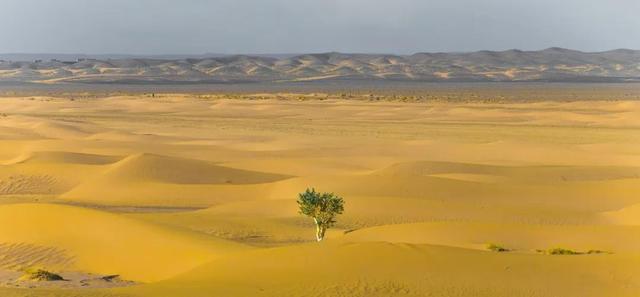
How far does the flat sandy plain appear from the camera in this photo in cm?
1179

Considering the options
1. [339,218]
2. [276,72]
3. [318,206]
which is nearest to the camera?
[318,206]

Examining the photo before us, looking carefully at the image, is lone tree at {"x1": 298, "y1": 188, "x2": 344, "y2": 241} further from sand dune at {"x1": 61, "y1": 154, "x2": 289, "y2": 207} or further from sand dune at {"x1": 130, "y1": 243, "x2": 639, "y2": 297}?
sand dune at {"x1": 61, "y1": 154, "x2": 289, "y2": 207}

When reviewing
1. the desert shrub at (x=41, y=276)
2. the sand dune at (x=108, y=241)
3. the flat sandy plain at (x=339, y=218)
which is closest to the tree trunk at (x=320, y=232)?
the flat sandy plain at (x=339, y=218)

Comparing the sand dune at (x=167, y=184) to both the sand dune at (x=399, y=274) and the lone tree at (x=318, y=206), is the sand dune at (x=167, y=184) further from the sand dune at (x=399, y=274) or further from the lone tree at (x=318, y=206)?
the sand dune at (x=399, y=274)

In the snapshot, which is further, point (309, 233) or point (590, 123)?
point (590, 123)

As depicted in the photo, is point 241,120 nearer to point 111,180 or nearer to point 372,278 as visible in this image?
point 111,180

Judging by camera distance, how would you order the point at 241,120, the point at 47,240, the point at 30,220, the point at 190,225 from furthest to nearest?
the point at 241,120
the point at 190,225
the point at 30,220
the point at 47,240

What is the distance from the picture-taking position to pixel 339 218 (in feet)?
66.3

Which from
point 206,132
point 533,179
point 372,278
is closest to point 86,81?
point 206,132

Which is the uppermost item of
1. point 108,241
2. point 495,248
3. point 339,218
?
point 495,248

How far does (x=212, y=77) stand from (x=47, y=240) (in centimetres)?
14305

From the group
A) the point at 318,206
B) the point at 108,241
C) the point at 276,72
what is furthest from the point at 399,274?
the point at 276,72

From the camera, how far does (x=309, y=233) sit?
18312 mm

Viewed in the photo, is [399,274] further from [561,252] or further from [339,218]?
[339,218]
